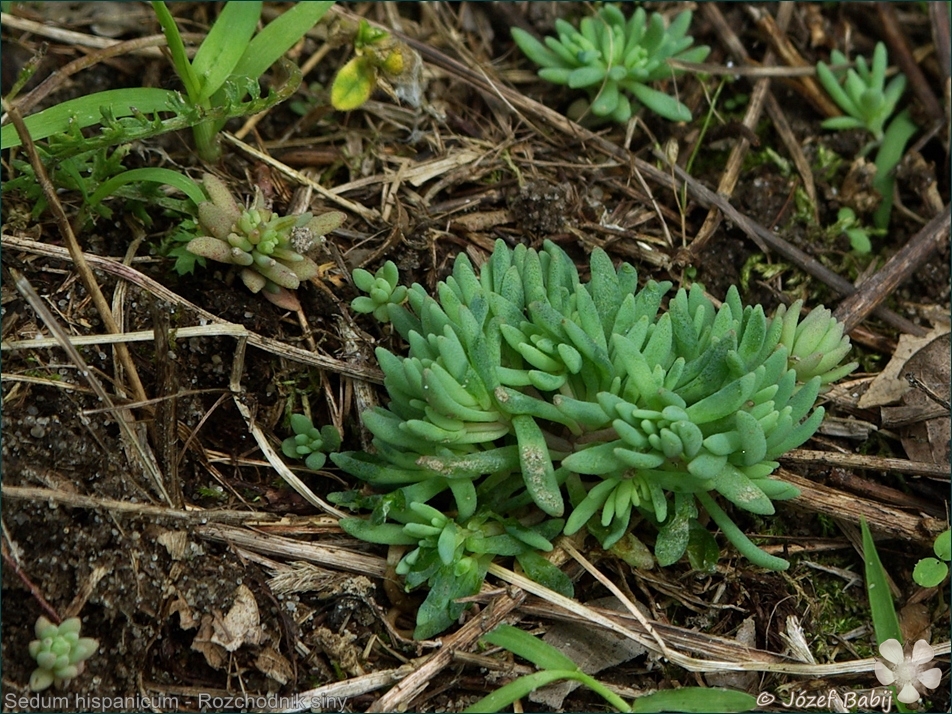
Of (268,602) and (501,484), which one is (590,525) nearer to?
(501,484)

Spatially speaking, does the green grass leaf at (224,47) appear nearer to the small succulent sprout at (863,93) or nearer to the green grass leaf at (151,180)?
the green grass leaf at (151,180)

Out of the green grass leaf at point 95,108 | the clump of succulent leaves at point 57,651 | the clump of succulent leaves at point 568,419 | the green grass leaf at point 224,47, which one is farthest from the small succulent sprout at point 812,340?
the clump of succulent leaves at point 57,651

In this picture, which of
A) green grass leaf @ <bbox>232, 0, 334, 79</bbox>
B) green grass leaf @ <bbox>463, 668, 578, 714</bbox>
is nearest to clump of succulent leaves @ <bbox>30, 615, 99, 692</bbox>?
green grass leaf @ <bbox>463, 668, 578, 714</bbox>

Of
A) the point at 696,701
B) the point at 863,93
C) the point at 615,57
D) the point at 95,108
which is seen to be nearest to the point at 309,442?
the point at 95,108

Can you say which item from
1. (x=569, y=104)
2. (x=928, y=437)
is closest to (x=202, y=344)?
(x=569, y=104)

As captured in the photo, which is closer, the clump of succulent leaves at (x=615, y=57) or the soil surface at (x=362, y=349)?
the soil surface at (x=362, y=349)
